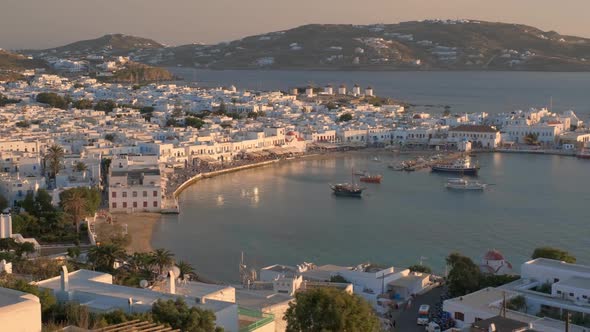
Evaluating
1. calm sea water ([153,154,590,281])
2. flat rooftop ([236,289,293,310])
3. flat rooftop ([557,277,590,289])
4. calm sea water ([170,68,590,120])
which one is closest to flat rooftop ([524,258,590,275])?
flat rooftop ([557,277,590,289])

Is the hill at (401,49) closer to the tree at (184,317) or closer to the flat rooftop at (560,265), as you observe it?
the flat rooftop at (560,265)

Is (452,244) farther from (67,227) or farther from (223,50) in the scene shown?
(223,50)

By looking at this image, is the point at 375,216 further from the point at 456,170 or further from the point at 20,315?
the point at 20,315

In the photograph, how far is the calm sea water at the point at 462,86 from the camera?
98.9ft

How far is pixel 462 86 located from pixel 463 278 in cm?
3697

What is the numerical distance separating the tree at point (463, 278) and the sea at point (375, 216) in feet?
5.06

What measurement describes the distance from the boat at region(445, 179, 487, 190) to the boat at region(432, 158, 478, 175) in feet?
3.75

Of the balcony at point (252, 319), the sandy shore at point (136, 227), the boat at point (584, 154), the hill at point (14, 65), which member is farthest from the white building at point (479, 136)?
the hill at point (14, 65)

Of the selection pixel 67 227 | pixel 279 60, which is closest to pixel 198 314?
pixel 67 227

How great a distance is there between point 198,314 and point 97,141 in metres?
11.0

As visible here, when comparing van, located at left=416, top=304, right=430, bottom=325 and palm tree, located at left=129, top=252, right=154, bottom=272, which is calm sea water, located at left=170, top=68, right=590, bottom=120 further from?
palm tree, located at left=129, top=252, right=154, bottom=272

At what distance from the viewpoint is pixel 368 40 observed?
60.4 m

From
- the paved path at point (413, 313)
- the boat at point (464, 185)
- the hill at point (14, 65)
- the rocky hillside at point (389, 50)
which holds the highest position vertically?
the rocky hillside at point (389, 50)

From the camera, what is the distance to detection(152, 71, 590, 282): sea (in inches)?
326
